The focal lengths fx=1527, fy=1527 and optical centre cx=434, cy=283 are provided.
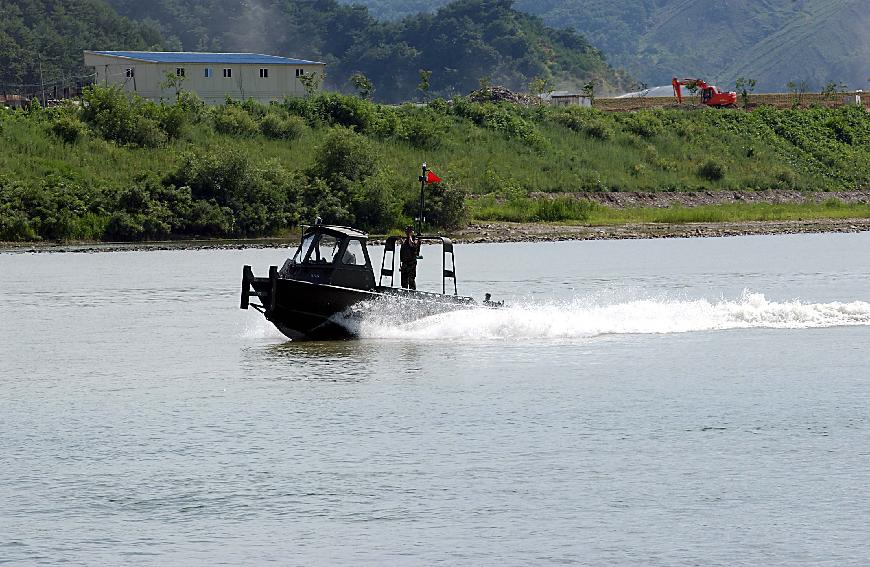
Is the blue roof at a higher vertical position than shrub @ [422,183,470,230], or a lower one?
higher

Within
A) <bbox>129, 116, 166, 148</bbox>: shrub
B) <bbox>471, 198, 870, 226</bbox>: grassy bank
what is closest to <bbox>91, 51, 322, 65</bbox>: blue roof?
<bbox>129, 116, 166, 148</bbox>: shrub

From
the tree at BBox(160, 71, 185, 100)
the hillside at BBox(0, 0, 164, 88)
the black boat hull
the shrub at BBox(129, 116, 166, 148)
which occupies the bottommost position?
the black boat hull

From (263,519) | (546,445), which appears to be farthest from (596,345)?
(263,519)

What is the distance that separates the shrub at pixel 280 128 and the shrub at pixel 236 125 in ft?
2.01

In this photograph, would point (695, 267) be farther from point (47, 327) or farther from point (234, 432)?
point (234, 432)

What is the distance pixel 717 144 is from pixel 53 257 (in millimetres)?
53235

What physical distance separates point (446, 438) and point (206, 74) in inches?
3182

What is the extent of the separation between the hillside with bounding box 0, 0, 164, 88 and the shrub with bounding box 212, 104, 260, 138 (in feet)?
178

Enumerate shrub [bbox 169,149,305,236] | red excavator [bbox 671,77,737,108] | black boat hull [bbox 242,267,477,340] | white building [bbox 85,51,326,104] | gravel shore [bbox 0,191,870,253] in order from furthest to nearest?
red excavator [bbox 671,77,737,108], white building [bbox 85,51,326,104], shrub [bbox 169,149,305,236], gravel shore [bbox 0,191,870,253], black boat hull [bbox 242,267,477,340]

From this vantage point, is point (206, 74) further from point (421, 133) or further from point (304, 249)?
point (304, 249)

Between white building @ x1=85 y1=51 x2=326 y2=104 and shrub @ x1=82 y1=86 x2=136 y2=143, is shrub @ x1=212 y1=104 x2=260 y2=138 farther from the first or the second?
white building @ x1=85 y1=51 x2=326 y2=104

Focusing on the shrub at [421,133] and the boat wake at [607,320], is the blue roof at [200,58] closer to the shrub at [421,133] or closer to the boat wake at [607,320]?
the shrub at [421,133]

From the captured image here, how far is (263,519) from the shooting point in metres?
18.3

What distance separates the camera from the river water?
17453 mm
